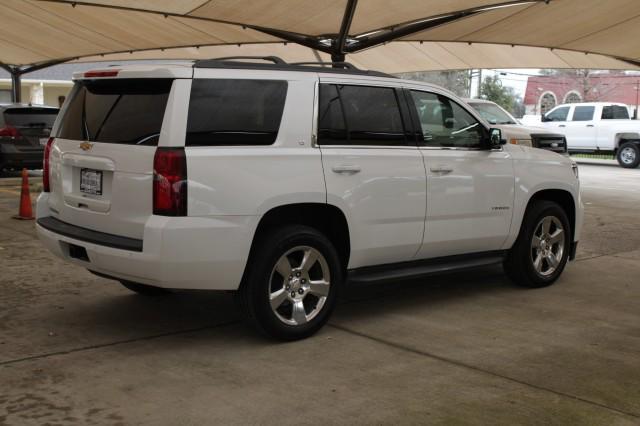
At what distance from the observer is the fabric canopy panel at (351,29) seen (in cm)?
1352

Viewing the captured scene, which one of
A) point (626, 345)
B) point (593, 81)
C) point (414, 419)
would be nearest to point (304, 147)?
point (414, 419)

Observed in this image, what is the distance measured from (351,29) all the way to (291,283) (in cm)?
1088

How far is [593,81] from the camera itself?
5703cm

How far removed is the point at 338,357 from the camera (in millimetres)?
5258

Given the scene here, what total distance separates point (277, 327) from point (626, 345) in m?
2.51

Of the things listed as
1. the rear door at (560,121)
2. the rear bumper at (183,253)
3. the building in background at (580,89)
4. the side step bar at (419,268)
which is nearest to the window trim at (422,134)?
the side step bar at (419,268)

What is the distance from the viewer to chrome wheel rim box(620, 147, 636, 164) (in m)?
25.5

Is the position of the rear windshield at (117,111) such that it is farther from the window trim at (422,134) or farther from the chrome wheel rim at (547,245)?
the chrome wheel rim at (547,245)

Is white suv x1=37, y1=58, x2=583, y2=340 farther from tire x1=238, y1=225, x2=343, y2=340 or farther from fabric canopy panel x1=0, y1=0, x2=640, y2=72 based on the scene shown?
fabric canopy panel x1=0, y1=0, x2=640, y2=72

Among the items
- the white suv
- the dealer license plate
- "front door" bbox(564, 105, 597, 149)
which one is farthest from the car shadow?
"front door" bbox(564, 105, 597, 149)

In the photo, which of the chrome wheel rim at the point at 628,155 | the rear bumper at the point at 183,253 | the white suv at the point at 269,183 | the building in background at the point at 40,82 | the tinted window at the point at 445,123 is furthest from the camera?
the building in background at the point at 40,82

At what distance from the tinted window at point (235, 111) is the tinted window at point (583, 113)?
2304 centimetres

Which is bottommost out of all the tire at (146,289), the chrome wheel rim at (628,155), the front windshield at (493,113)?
the tire at (146,289)

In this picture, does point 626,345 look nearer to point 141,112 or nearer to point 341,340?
point 341,340
